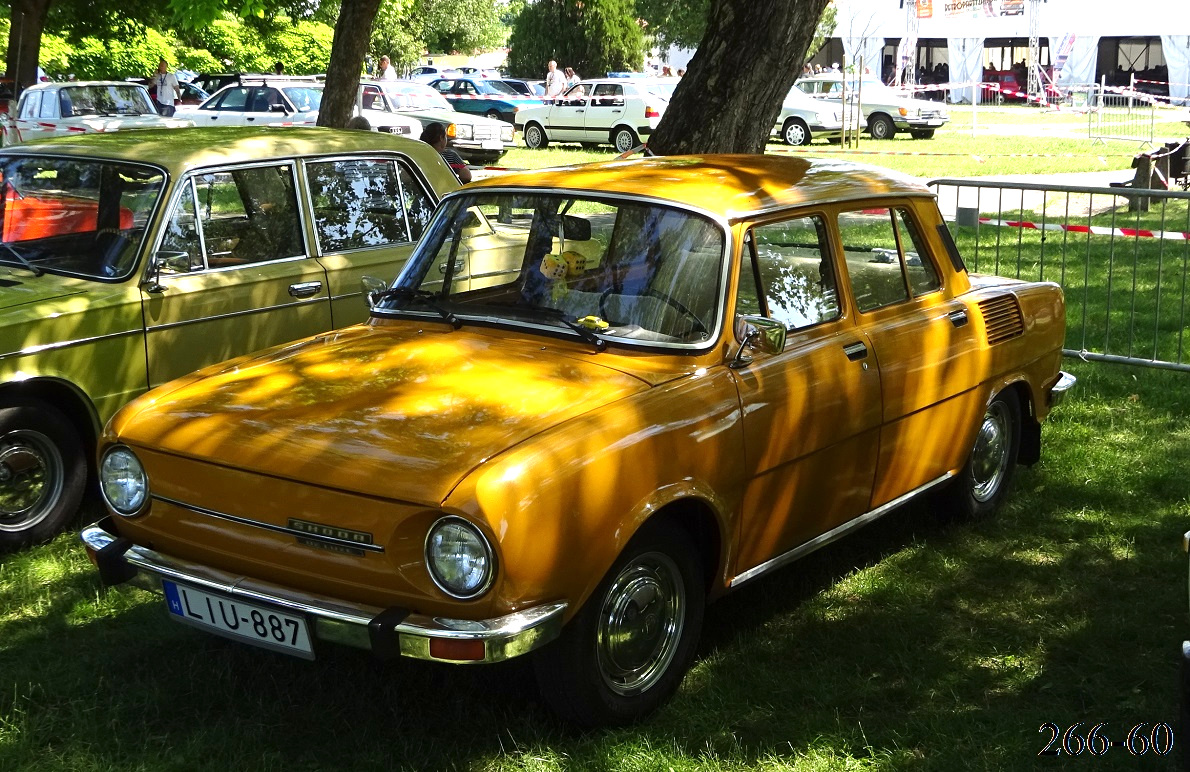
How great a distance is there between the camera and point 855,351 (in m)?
4.98

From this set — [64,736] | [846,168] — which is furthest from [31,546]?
[846,168]

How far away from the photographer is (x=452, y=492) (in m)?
3.62

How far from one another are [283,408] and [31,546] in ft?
7.34

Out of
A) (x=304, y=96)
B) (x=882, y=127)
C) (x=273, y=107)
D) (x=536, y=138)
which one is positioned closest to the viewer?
(x=273, y=107)

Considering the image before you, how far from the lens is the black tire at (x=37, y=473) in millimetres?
5633

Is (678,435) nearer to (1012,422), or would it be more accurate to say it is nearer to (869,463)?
(869,463)

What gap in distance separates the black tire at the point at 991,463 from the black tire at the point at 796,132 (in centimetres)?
2456

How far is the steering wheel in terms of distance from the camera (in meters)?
4.55

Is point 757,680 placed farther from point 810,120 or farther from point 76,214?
point 810,120

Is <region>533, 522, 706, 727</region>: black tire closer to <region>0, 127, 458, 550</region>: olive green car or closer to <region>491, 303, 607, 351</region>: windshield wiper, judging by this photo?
<region>491, 303, 607, 351</region>: windshield wiper

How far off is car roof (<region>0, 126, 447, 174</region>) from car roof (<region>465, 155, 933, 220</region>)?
5.82 feet

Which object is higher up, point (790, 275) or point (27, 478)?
point (790, 275)

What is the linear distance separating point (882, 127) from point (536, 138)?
26.8ft

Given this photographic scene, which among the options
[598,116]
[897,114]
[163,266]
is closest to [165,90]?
[598,116]
